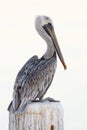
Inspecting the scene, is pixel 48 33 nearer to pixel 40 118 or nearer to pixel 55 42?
pixel 55 42

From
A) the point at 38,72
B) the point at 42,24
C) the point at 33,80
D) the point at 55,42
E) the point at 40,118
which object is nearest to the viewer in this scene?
the point at 40,118

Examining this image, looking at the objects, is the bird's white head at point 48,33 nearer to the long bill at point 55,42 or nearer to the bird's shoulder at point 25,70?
the long bill at point 55,42

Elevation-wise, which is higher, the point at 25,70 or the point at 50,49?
the point at 50,49

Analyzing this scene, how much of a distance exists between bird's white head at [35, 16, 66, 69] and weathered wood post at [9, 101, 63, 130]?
153cm

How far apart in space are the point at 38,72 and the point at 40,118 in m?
1.54

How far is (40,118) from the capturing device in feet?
16.5

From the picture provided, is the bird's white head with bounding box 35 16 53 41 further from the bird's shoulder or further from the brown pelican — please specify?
the bird's shoulder

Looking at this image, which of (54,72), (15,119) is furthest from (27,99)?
(54,72)

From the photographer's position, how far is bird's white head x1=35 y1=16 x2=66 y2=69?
6699mm

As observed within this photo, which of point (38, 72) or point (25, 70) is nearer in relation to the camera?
point (25, 70)

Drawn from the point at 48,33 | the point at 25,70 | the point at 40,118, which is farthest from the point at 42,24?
the point at 40,118

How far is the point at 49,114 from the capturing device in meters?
5.12

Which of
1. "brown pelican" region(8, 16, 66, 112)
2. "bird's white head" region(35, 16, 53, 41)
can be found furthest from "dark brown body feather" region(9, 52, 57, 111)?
"bird's white head" region(35, 16, 53, 41)

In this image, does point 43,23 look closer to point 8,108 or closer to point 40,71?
point 40,71
